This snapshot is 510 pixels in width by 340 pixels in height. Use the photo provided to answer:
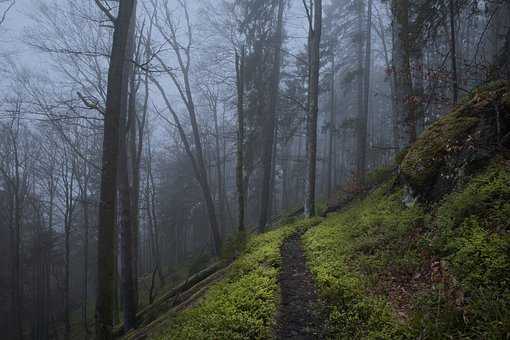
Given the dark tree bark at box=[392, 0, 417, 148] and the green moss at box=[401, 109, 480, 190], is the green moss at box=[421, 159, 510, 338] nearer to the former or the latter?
the green moss at box=[401, 109, 480, 190]

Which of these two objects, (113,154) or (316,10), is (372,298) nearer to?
(113,154)

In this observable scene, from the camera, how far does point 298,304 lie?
4.71m

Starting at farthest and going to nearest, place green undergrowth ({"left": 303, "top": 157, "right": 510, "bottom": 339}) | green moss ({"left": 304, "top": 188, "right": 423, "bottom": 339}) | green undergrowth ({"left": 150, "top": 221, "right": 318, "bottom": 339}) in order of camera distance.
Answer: green undergrowth ({"left": 150, "top": 221, "right": 318, "bottom": 339})
green moss ({"left": 304, "top": 188, "right": 423, "bottom": 339})
green undergrowth ({"left": 303, "top": 157, "right": 510, "bottom": 339})

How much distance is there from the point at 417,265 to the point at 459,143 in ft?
8.15

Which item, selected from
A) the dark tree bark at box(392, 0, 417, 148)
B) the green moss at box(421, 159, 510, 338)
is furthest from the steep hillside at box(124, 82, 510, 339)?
the dark tree bark at box(392, 0, 417, 148)

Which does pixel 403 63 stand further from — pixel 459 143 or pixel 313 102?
pixel 459 143

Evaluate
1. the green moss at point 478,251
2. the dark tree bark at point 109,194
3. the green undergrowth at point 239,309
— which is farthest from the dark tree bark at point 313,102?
the dark tree bark at point 109,194

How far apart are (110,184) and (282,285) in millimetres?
3372

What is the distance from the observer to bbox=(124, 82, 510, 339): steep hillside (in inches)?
130

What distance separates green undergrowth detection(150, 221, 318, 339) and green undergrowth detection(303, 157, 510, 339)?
0.84m

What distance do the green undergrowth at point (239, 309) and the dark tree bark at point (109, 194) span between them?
1.01 meters

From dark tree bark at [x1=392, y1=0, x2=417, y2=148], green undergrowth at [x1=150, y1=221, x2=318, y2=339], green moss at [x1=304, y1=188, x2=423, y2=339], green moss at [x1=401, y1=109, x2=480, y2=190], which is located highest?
dark tree bark at [x1=392, y1=0, x2=417, y2=148]

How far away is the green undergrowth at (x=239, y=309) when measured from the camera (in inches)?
168

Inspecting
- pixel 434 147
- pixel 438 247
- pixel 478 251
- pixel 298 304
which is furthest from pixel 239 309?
pixel 434 147
